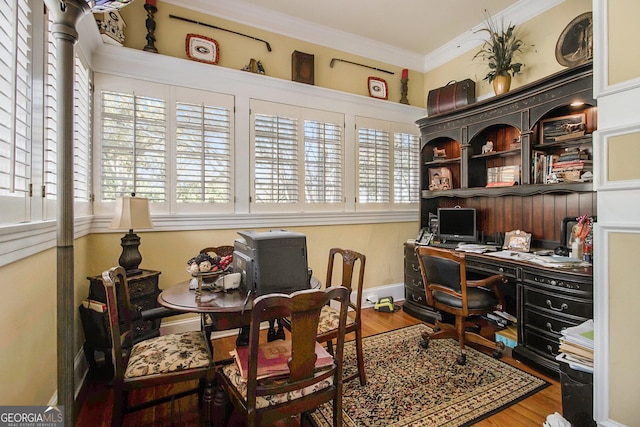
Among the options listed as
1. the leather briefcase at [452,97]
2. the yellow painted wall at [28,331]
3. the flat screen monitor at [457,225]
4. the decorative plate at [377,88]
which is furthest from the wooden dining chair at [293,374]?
the decorative plate at [377,88]

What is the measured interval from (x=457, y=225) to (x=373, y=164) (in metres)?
1.26

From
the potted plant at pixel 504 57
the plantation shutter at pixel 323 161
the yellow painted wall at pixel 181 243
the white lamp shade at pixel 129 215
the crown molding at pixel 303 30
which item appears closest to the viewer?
the yellow painted wall at pixel 181 243

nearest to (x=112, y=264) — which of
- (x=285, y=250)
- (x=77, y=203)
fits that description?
(x=77, y=203)

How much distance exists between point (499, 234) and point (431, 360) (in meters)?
1.71

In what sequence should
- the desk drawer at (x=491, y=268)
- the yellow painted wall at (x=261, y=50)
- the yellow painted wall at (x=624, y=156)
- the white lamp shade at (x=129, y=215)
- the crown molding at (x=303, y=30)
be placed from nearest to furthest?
the yellow painted wall at (x=624, y=156) < the white lamp shade at (x=129, y=215) < the desk drawer at (x=491, y=268) < the yellow painted wall at (x=261, y=50) < the crown molding at (x=303, y=30)

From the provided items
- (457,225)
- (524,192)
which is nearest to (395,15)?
(524,192)

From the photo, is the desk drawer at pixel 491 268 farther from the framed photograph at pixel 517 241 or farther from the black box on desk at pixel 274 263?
the black box on desk at pixel 274 263

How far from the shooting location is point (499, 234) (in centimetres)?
349

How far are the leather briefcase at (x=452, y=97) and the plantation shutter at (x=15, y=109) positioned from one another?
373 centimetres

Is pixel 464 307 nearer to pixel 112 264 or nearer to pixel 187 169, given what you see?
pixel 187 169

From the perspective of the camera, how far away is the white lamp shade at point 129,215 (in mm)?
2326

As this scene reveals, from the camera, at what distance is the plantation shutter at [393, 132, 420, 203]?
425 cm

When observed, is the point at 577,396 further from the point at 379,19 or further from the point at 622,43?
the point at 379,19

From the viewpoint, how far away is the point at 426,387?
7.27 ft
